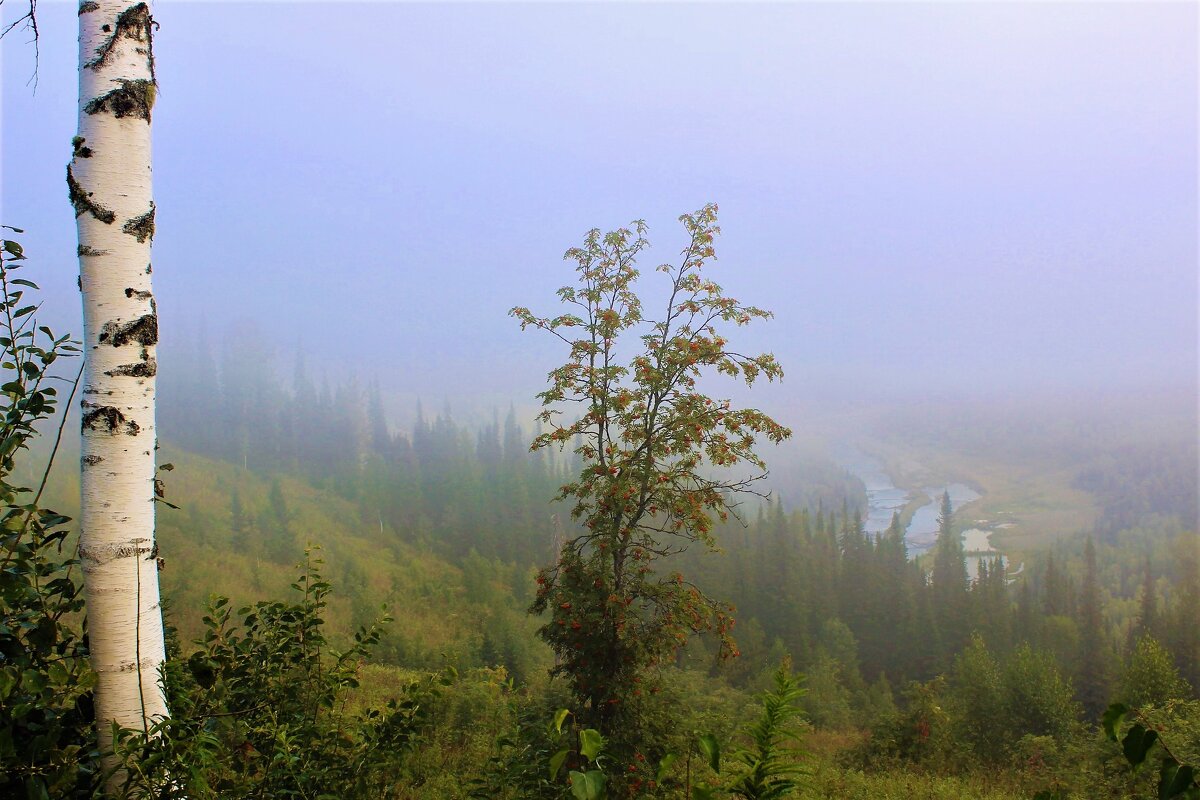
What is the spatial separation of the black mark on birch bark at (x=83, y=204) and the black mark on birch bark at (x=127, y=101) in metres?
0.23

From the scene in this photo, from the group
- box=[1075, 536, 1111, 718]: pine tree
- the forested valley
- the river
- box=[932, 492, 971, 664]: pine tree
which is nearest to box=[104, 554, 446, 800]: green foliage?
the forested valley

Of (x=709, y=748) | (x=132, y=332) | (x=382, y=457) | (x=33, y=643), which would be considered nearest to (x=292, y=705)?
(x=33, y=643)

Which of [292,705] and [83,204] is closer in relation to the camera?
[83,204]

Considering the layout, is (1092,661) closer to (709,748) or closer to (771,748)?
(771,748)

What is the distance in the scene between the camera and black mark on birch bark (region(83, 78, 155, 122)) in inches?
84.9

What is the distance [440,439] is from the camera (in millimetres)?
136125

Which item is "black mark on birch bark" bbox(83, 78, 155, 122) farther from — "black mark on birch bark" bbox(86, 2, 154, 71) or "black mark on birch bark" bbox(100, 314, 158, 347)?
"black mark on birch bark" bbox(100, 314, 158, 347)

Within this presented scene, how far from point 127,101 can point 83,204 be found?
400 millimetres

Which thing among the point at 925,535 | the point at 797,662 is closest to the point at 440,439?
the point at 797,662

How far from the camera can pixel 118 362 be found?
6.93 feet

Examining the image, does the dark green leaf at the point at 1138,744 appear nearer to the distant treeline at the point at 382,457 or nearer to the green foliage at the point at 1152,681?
the green foliage at the point at 1152,681

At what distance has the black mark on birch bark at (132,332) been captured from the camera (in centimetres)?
211

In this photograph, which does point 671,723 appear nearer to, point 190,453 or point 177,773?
point 177,773

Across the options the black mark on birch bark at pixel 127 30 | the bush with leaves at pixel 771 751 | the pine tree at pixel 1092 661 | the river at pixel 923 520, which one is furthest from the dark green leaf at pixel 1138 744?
the river at pixel 923 520
